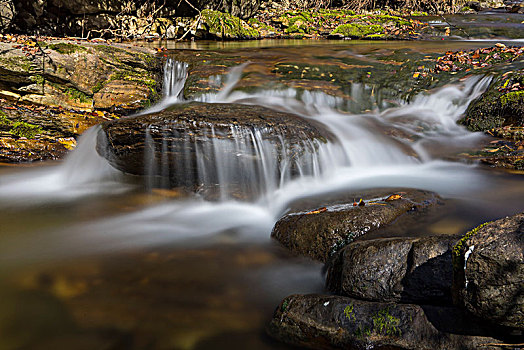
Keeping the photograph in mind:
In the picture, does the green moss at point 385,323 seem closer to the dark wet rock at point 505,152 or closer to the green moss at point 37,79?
the dark wet rock at point 505,152

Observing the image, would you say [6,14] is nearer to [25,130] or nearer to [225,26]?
[25,130]

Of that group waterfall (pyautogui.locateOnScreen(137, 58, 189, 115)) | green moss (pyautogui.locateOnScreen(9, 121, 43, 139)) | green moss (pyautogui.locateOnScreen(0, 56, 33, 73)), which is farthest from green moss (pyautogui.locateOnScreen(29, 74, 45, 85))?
waterfall (pyautogui.locateOnScreen(137, 58, 189, 115))

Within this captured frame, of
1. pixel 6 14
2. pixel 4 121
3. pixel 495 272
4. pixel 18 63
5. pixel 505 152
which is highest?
pixel 6 14

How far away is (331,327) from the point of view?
8.18ft

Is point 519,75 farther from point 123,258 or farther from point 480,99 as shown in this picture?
point 123,258

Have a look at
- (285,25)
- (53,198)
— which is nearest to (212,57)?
(53,198)

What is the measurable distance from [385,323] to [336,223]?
1.42m

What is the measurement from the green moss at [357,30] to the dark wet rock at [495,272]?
17.9m

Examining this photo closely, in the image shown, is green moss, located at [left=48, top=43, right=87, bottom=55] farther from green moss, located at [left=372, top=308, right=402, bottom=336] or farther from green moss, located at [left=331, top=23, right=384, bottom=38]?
green moss, located at [left=331, top=23, right=384, bottom=38]

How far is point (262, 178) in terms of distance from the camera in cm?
566

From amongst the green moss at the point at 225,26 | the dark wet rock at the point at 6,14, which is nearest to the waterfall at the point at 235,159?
the dark wet rock at the point at 6,14

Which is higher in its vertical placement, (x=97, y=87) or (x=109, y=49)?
(x=109, y=49)

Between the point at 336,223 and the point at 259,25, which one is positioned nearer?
the point at 336,223

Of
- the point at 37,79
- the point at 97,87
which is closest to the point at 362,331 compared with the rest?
the point at 97,87
